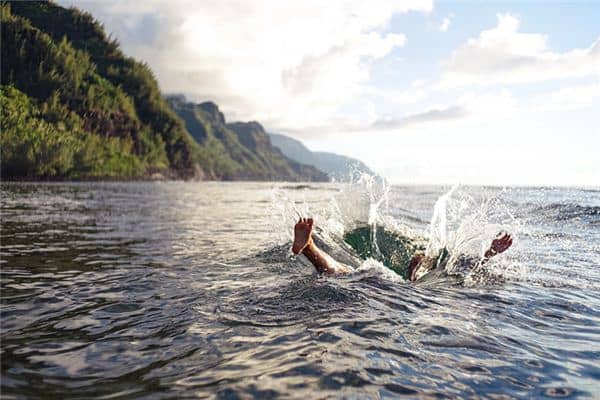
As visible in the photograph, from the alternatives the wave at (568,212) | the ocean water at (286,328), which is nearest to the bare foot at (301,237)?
the ocean water at (286,328)

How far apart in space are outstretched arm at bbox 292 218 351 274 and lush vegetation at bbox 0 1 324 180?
7045 centimetres

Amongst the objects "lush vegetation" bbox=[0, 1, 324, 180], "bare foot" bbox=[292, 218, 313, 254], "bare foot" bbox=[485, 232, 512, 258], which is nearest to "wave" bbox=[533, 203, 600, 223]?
"bare foot" bbox=[485, 232, 512, 258]

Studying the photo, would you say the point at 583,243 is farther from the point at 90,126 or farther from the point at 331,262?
the point at 90,126

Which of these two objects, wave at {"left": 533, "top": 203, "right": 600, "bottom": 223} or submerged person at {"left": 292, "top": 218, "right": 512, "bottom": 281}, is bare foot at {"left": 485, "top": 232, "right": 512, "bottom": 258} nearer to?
submerged person at {"left": 292, "top": 218, "right": 512, "bottom": 281}

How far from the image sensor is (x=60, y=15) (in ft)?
544

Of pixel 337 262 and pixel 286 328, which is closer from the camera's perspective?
pixel 286 328

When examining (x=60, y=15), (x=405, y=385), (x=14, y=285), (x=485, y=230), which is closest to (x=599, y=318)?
(x=405, y=385)

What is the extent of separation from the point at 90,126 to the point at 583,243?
5215 inches

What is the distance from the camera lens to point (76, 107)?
12306 cm

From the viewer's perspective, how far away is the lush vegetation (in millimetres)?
76938

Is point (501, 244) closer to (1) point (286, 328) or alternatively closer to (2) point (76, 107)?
(1) point (286, 328)

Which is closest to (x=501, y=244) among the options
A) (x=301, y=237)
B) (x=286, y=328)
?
(x=301, y=237)

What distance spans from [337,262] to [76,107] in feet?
442

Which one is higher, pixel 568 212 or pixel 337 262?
pixel 568 212
